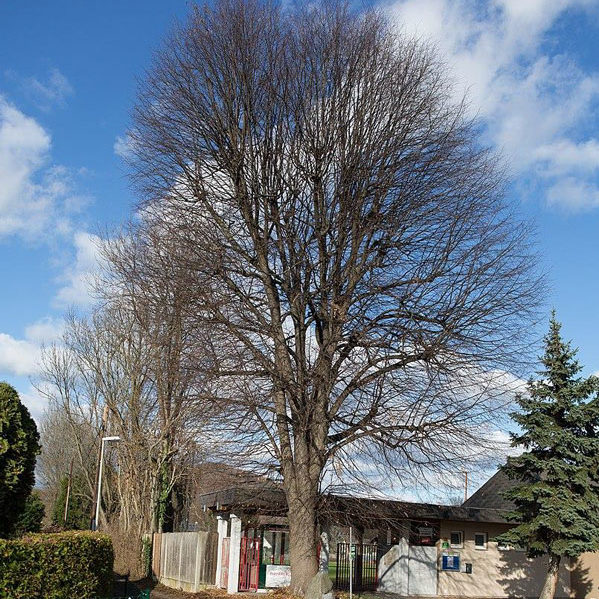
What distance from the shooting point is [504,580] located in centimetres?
2598

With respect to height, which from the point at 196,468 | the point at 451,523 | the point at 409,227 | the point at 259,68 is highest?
the point at 259,68

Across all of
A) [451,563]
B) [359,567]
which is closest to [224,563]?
[359,567]

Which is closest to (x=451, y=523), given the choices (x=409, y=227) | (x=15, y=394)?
(x=409, y=227)

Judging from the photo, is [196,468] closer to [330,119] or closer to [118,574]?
[118,574]

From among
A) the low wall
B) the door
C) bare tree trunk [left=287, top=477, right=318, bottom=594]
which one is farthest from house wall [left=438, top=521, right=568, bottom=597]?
bare tree trunk [left=287, top=477, right=318, bottom=594]

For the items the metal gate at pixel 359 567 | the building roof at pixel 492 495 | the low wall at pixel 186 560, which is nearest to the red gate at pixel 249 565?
the low wall at pixel 186 560

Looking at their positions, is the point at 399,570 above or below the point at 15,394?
below

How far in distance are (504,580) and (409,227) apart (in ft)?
52.7

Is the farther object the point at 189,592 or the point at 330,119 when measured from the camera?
the point at 189,592

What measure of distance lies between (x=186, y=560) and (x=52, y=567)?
13184 millimetres

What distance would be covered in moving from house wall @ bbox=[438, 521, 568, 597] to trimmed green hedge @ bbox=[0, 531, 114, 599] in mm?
16349

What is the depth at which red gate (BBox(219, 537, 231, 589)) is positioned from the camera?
2062cm

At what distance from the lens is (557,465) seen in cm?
2112

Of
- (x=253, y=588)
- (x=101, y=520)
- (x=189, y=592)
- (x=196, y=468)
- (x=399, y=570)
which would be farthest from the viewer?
(x=101, y=520)
